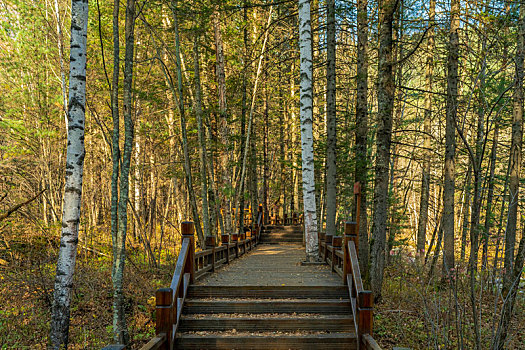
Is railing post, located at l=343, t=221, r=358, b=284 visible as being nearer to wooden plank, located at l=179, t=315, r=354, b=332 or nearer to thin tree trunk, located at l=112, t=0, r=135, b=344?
wooden plank, located at l=179, t=315, r=354, b=332

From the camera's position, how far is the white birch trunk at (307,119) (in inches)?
396

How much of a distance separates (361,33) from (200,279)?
8.79m

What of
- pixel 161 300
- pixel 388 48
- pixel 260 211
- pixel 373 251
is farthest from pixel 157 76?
pixel 161 300

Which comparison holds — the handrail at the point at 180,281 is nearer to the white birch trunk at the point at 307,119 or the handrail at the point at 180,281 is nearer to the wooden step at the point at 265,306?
the wooden step at the point at 265,306

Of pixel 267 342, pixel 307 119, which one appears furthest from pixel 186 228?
pixel 307 119

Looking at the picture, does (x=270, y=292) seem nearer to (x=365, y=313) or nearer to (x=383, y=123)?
(x=365, y=313)

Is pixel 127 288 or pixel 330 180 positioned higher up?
pixel 330 180

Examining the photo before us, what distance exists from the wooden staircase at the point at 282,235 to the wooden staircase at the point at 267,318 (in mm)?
12974

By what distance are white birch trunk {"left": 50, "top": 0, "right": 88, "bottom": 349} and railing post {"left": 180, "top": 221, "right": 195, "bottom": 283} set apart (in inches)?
74.0

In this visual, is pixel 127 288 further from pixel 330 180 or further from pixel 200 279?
pixel 330 180

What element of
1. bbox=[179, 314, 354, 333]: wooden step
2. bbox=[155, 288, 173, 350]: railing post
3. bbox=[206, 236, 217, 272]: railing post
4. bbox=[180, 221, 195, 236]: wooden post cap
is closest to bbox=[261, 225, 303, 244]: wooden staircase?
bbox=[206, 236, 217, 272]: railing post

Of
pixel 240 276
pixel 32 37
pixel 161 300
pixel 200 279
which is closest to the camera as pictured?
pixel 161 300

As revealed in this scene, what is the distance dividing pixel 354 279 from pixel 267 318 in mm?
1590

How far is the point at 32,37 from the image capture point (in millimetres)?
15734
